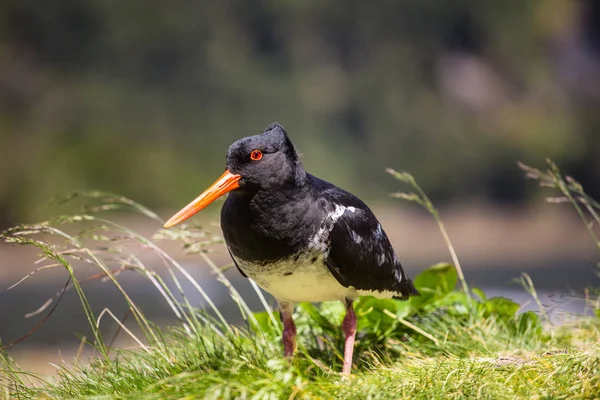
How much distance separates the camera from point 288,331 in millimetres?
3883

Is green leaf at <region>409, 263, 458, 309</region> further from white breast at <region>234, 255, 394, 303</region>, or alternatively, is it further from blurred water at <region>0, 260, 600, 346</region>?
blurred water at <region>0, 260, 600, 346</region>

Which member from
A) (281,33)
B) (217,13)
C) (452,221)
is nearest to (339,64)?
(281,33)

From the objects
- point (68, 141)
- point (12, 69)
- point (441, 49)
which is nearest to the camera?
point (68, 141)

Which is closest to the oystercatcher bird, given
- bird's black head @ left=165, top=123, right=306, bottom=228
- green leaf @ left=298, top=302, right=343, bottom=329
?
bird's black head @ left=165, top=123, right=306, bottom=228

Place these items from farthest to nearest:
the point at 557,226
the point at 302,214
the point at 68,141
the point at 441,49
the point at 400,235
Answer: the point at 441,49 < the point at 68,141 < the point at 557,226 < the point at 400,235 < the point at 302,214

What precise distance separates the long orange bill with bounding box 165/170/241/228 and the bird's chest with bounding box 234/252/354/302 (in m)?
0.39

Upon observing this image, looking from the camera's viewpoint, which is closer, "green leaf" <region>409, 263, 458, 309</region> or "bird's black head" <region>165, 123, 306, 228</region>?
"bird's black head" <region>165, 123, 306, 228</region>

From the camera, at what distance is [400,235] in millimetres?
27547

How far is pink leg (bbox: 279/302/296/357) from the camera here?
12.7 ft

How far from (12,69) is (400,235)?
24.2 metres

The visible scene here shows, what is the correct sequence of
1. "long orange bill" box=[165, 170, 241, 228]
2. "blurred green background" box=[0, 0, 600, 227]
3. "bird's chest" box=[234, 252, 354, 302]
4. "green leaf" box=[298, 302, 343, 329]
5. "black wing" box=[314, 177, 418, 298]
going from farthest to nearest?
1. "blurred green background" box=[0, 0, 600, 227]
2. "green leaf" box=[298, 302, 343, 329]
3. "black wing" box=[314, 177, 418, 298]
4. "bird's chest" box=[234, 252, 354, 302]
5. "long orange bill" box=[165, 170, 241, 228]

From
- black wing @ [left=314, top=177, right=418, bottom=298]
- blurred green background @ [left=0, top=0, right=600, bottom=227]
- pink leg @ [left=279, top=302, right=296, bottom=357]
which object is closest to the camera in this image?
black wing @ [left=314, top=177, right=418, bottom=298]

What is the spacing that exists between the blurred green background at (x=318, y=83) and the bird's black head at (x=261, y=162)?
29.8m

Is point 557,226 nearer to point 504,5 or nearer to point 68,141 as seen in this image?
point 504,5
